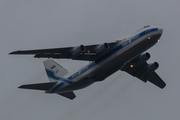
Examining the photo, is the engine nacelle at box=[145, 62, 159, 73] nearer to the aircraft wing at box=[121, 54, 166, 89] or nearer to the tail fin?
the aircraft wing at box=[121, 54, 166, 89]

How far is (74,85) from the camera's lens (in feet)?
115

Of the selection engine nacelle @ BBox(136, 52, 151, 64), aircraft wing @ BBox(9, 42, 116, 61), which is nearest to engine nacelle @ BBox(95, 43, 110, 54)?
aircraft wing @ BBox(9, 42, 116, 61)

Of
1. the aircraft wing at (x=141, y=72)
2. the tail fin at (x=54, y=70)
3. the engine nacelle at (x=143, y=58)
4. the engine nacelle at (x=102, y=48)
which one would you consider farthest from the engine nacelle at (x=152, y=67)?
the tail fin at (x=54, y=70)

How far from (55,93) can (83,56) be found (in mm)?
5083

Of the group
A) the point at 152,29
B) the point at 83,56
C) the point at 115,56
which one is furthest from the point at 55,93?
the point at 152,29

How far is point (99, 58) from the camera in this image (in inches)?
1337

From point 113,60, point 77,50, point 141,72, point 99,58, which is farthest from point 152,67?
point 77,50

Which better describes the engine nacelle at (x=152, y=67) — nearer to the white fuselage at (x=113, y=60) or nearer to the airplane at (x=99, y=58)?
the airplane at (x=99, y=58)

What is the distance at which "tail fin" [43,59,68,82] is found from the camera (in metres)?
38.2

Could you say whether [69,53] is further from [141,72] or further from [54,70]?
[141,72]

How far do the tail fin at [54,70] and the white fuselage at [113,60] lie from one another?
79.4 inches

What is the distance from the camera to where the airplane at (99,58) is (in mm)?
31984

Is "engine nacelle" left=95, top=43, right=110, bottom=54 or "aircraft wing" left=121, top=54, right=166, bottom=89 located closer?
"engine nacelle" left=95, top=43, right=110, bottom=54

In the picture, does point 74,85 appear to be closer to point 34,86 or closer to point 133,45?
point 34,86
